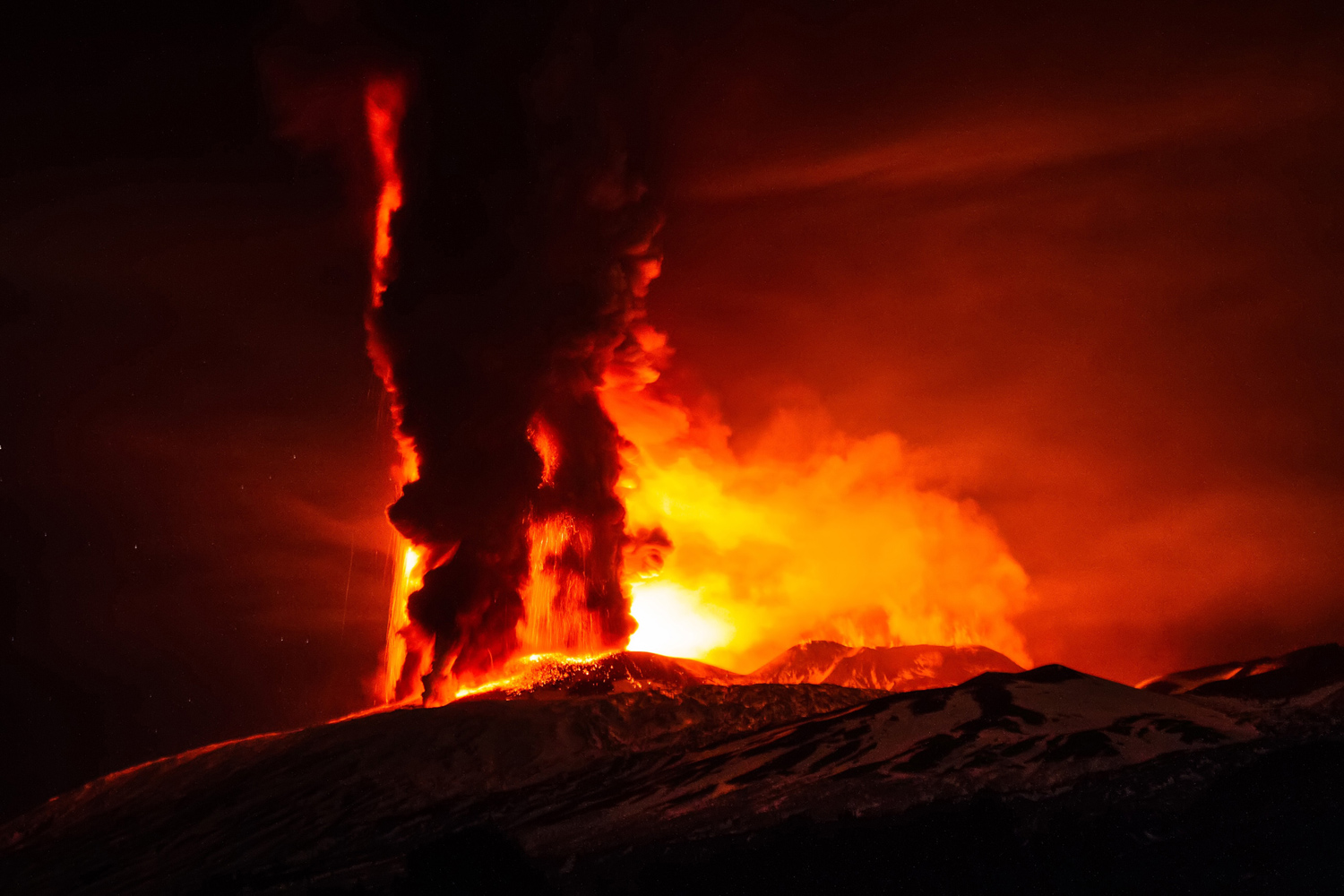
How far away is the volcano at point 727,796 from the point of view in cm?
5469

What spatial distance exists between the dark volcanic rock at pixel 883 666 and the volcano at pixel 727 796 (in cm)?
8088

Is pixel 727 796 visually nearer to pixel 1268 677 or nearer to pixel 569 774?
pixel 569 774

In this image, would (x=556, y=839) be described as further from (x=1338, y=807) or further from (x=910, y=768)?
(x=1338, y=807)

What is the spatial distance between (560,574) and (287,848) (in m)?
26.7

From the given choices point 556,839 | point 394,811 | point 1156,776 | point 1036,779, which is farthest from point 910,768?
point 394,811

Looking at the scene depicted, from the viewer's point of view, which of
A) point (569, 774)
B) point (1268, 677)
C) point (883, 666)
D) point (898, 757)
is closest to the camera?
point (898, 757)

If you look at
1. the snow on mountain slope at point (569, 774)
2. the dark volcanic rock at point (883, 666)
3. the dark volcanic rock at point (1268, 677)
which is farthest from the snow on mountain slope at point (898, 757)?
the dark volcanic rock at point (883, 666)

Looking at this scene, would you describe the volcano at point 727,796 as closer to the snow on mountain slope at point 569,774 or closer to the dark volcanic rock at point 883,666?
the snow on mountain slope at point 569,774

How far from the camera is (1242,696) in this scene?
91938 mm

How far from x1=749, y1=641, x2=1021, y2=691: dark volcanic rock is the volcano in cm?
8088

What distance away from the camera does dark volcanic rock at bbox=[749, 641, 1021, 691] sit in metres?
176

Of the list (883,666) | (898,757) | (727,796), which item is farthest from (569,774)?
(883,666)

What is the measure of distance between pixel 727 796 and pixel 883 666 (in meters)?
128

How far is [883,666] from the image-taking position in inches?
7402
